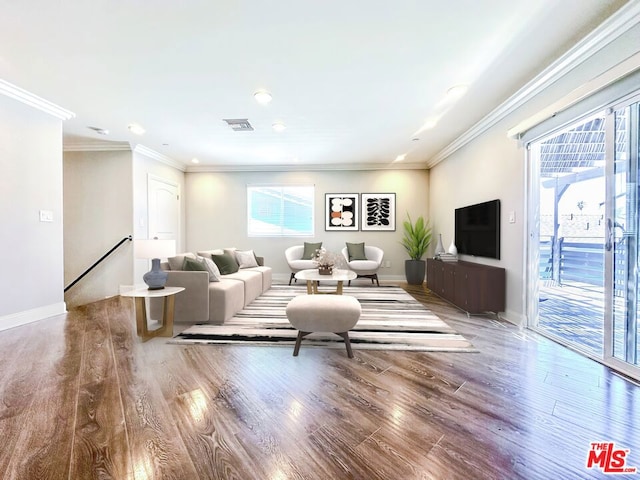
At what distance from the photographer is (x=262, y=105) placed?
3.35 metres

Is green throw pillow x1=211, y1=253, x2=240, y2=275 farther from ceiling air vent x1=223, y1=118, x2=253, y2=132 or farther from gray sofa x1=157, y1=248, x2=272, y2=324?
ceiling air vent x1=223, y1=118, x2=253, y2=132

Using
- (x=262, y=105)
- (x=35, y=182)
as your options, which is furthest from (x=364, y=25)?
(x=35, y=182)

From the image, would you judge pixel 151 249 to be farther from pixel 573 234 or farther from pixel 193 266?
pixel 573 234

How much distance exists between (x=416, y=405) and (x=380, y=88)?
9.37 ft

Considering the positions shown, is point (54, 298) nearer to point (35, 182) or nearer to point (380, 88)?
point (35, 182)

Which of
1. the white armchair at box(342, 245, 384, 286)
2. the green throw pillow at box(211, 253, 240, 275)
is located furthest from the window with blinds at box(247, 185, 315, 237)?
the green throw pillow at box(211, 253, 240, 275)

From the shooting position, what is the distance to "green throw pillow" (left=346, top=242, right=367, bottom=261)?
585 centimetres

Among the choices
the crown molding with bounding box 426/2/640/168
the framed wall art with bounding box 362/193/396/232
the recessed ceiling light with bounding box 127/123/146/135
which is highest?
the recessed ceiling light with bounding box 127/123/146/135

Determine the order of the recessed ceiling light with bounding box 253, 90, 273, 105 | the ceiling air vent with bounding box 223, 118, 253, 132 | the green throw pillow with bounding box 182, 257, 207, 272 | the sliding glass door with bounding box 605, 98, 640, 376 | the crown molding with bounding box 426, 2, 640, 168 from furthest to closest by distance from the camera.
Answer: the ceiling air vent with bounding box 223, 118, 253, 132 < the green throw pillow with bounding box 182, 257, 207, 272 < the recessed ceiling light with bounding box 253, 90, 273, 105 < the sliding glass door with bounding box 605, 98, 640, 376 < the crown molding with bounding box 426, 2, 640, 168

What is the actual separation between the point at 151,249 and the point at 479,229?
4011 millimetres

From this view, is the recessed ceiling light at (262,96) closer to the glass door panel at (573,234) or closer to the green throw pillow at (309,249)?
the glass door panel at (573,234)

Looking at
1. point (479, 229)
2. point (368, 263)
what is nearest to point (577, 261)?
point (479, 229)

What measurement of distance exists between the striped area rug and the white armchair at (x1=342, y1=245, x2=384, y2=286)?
5.05 ft

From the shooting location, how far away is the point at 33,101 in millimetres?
3234
